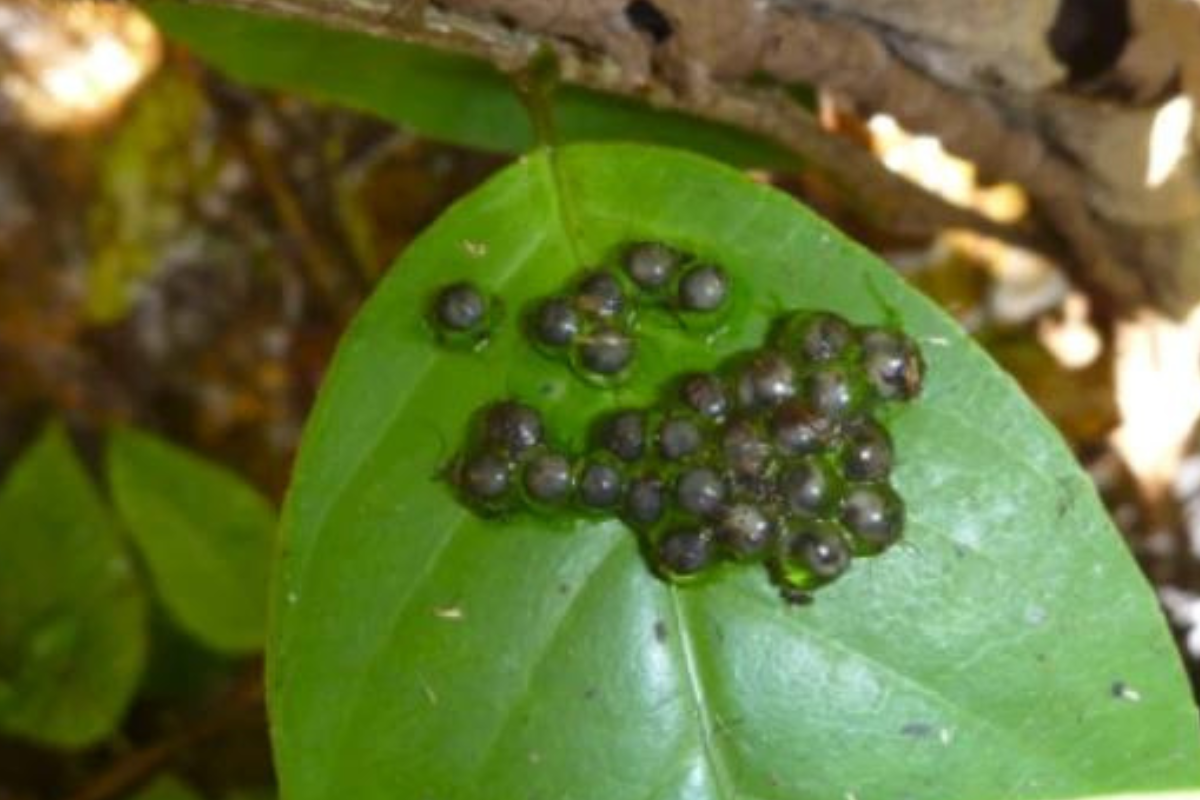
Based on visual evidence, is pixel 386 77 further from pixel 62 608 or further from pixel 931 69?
pixel 62 608

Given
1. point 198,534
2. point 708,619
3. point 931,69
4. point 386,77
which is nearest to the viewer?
point 708,619

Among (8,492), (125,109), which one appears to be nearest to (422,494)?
(8,492)

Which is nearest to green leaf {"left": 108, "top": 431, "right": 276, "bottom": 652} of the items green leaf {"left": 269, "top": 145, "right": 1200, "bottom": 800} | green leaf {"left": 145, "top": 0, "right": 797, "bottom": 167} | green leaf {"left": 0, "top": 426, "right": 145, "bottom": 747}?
green leaf {"left": 0, "top": 426, "right": 145, "bottom": 747}

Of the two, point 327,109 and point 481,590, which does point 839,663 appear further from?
point 327,109

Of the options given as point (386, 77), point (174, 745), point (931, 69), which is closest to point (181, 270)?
point (174, 745)

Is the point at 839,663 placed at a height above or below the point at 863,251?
below

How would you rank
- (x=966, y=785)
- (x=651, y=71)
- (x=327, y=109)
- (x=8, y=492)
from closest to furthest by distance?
(x=966, y=785) < (x=651, y=71) < (x=8, y=492) < (x=327, y=109)
